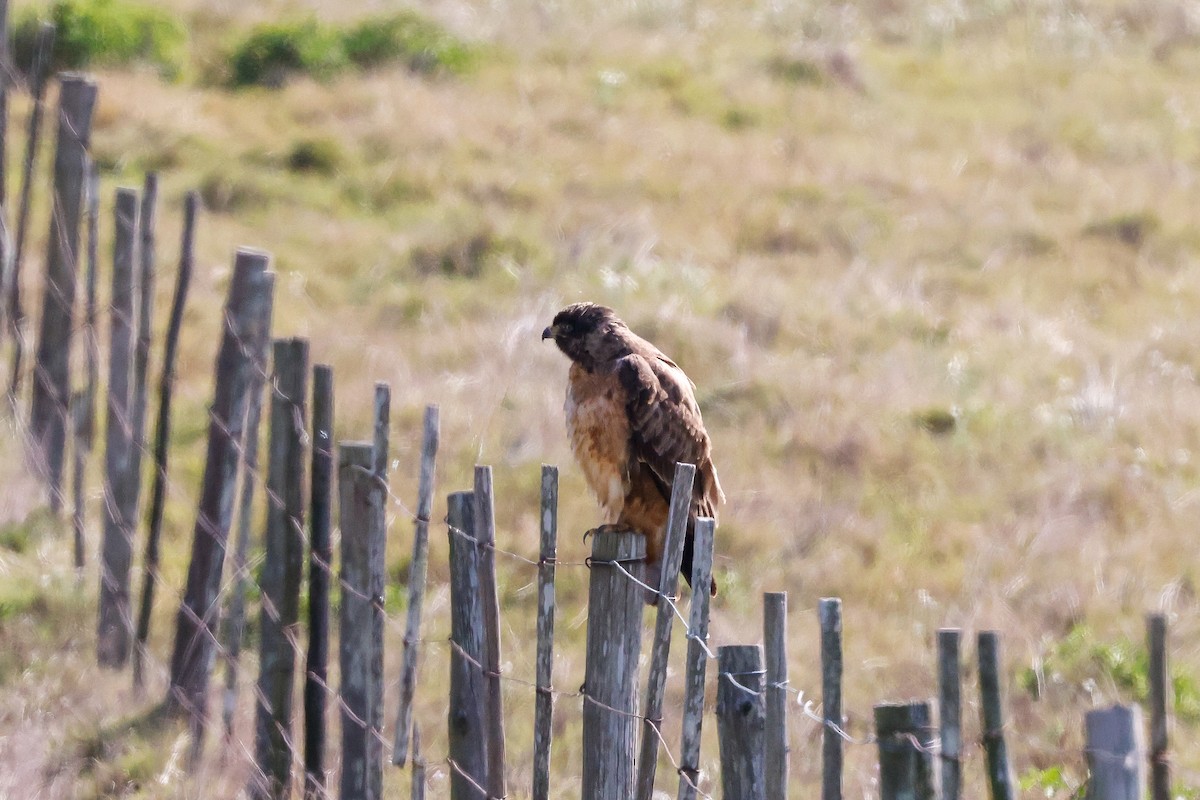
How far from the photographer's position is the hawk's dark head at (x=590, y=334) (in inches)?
186

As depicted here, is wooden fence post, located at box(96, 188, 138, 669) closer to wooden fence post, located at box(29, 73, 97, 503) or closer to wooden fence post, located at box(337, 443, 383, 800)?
wooden fence post, located at box(29, 73, 97, 503)

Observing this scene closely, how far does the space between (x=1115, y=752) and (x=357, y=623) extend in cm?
213

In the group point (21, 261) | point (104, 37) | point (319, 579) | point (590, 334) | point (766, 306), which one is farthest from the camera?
point (104, 37)

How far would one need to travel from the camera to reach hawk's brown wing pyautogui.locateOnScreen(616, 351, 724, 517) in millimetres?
4570

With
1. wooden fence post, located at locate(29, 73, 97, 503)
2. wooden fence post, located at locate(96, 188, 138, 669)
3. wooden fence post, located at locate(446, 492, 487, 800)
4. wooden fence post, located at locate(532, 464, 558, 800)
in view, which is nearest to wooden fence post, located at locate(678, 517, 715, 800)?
wooden fence post, located at locate(532, 464, 558, 800)

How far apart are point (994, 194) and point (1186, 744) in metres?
7.61

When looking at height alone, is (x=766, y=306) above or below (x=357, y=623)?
above

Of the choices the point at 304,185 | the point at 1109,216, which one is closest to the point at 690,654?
the point at 304,185

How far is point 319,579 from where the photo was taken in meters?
4.12

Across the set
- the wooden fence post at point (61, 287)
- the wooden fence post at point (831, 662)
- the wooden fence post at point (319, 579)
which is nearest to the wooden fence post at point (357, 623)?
the wooden fence post at point (319, 579)

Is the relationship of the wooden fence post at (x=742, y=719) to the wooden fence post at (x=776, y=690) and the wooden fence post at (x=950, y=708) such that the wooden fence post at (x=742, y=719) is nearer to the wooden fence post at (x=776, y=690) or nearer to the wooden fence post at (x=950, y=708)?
the wooden fence post at (x=776, y=690)

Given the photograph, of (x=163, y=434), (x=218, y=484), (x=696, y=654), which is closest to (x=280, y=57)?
(x=163, y=434)

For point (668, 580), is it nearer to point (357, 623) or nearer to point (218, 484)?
point (357, 623)

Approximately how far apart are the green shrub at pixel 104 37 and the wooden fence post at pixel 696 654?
37.0 ft
